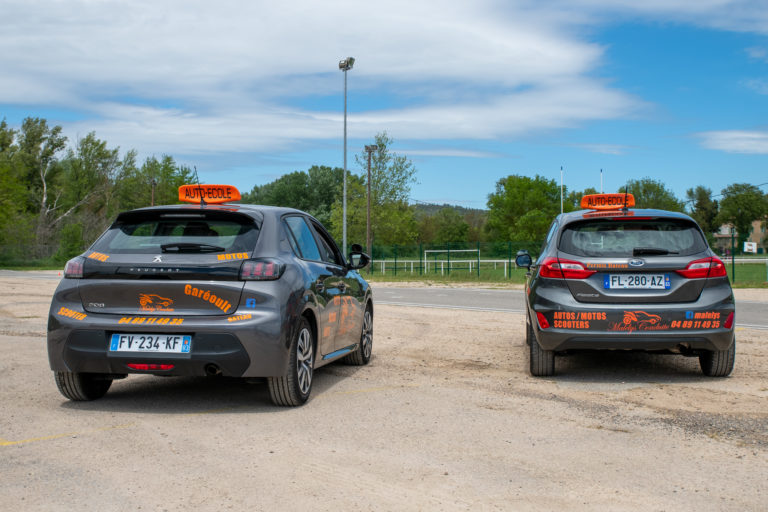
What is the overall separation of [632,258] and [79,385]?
476 centimetres

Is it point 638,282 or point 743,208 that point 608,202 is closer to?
point 638,282

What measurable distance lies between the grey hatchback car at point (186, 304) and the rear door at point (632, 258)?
8.36 ft

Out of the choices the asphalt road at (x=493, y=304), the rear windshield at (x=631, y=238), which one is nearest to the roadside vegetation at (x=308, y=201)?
the asphalt road at (x=493, y=304)

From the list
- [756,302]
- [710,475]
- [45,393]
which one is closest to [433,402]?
[710,475]

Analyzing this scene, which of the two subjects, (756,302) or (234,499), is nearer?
(234,499)

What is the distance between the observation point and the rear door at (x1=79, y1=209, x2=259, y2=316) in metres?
5.98

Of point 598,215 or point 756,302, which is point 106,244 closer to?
point 598,215

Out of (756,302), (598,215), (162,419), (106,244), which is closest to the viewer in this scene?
(162,419)

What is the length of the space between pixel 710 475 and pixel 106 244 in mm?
4474

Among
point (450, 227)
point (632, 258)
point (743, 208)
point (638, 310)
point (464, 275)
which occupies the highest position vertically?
point (743, 208)

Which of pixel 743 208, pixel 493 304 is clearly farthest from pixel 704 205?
pixel 493 304

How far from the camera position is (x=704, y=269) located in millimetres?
7383

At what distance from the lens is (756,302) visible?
65.0 feet

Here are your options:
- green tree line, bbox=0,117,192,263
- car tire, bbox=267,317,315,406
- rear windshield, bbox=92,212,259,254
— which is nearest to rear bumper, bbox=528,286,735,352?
car tire, bbox=267,317,315,406
